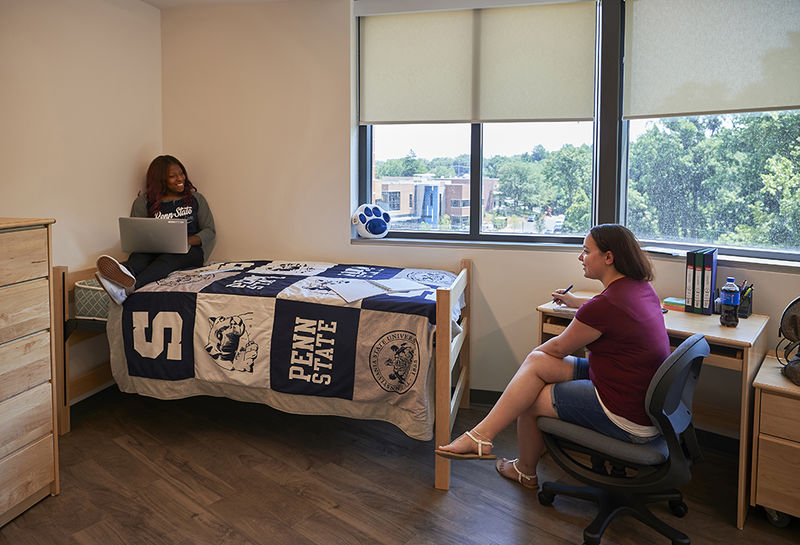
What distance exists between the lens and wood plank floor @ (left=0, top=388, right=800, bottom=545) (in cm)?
223

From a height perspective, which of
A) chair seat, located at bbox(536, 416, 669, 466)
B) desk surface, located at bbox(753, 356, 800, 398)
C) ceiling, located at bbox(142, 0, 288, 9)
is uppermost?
ceiling, located at bbox(142, 0, 288, 9)

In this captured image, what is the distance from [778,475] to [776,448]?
0.10 m

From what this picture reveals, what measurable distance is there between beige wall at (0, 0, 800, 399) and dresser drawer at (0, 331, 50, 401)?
3.13 ft

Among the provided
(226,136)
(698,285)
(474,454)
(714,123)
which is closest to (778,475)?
(698,285)

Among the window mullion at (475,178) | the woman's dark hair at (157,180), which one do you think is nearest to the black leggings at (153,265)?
the woman's dark hair at (157,180)

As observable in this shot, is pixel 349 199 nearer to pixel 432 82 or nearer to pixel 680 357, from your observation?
pixel 432 82

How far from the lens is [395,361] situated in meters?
2.62

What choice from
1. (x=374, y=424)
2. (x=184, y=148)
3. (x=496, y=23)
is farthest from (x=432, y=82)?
(x=374, y=424)

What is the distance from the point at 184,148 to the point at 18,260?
187 centimetres

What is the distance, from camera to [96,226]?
11.3 ft

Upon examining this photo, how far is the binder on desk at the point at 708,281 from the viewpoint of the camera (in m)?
2.73

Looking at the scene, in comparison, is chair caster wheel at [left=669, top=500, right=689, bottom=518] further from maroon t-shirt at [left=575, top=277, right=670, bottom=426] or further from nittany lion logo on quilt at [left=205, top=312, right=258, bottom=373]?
nittany lion logo on quilt at [left=205, top=312, right=258, bottom=373]

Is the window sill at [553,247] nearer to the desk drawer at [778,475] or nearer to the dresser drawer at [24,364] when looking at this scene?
the desk drawer at [778,475]

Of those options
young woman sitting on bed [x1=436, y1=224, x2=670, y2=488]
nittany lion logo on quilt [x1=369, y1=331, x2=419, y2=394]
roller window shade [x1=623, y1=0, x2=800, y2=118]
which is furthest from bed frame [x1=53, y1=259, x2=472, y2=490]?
roller window shade [x1=623, y1=0, x2=800, y2=118]
